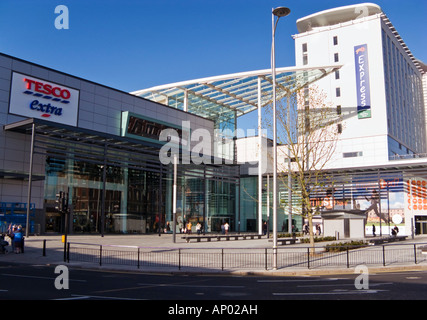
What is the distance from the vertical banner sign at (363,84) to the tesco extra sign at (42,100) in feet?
138

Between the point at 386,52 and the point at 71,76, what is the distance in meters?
48.1

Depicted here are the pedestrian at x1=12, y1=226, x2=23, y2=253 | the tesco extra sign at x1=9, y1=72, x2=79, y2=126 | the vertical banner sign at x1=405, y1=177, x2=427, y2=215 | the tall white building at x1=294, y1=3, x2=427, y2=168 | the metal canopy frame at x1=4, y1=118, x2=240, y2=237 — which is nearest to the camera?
the pedestrian at x1=12, y1=226, x2=23, y2=253

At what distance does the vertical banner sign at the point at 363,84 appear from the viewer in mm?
60344

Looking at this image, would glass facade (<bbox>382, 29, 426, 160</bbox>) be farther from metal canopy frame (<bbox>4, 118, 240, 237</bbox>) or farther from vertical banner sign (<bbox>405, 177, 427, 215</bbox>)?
metal canopy frame (<bbox>4, 118, 240, 237</bbox>)

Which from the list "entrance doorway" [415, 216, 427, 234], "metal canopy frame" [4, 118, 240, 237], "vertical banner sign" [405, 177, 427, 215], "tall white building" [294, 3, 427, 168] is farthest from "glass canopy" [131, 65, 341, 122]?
"entrance doorway" [415, 216, 427, 234]

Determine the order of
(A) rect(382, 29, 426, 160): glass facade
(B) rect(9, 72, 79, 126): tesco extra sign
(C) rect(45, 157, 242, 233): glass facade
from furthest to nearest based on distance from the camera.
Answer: (A) rect(382, 29, 426, 160): glass facade < (C) rect(45, 157, 242, 233): glass facade < (B) rect(9, 72, 79, 126): tesco extra sign

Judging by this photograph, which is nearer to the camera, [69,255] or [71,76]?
[69,255]

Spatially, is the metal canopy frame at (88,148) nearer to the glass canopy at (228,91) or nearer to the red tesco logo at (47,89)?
the red tesco logo at (47,89)

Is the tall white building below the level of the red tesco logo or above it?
above

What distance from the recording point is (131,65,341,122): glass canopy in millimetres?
49562

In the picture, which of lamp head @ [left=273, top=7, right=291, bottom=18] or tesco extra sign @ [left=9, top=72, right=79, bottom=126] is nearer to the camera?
lamp head @ [left=273, top=7, right=291, bottom=18]
